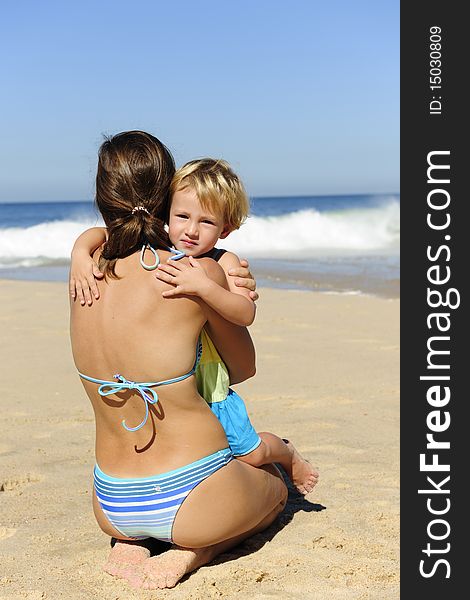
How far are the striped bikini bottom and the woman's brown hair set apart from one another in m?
0.78

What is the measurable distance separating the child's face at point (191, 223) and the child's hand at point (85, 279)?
1.08ft

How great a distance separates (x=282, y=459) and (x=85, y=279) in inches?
45.4

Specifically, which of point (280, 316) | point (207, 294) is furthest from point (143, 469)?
point (280, 316)

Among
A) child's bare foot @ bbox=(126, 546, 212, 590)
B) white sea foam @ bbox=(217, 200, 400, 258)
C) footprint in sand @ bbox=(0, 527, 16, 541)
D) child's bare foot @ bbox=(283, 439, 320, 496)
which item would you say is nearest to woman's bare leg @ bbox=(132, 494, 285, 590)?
child's bare foot @ bbox=(126, 546, 212, 590)

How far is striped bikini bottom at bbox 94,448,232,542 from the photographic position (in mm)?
3016

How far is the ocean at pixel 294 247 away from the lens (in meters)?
14.0

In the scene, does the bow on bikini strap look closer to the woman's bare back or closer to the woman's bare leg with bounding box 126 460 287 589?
the woman's bare back

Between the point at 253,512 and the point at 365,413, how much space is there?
97.7 inches

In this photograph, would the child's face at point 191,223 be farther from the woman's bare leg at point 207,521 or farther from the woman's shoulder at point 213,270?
the woman's bare leg at point 207,521

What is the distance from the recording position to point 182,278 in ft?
9.57

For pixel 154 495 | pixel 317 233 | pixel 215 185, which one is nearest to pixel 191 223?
pixel 215 185

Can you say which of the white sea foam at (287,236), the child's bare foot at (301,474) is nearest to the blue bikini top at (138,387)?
the child's bare foot at (301,474)

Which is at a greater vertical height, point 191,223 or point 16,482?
point 191,223

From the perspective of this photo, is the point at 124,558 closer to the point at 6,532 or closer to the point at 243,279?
the point at 6,532
